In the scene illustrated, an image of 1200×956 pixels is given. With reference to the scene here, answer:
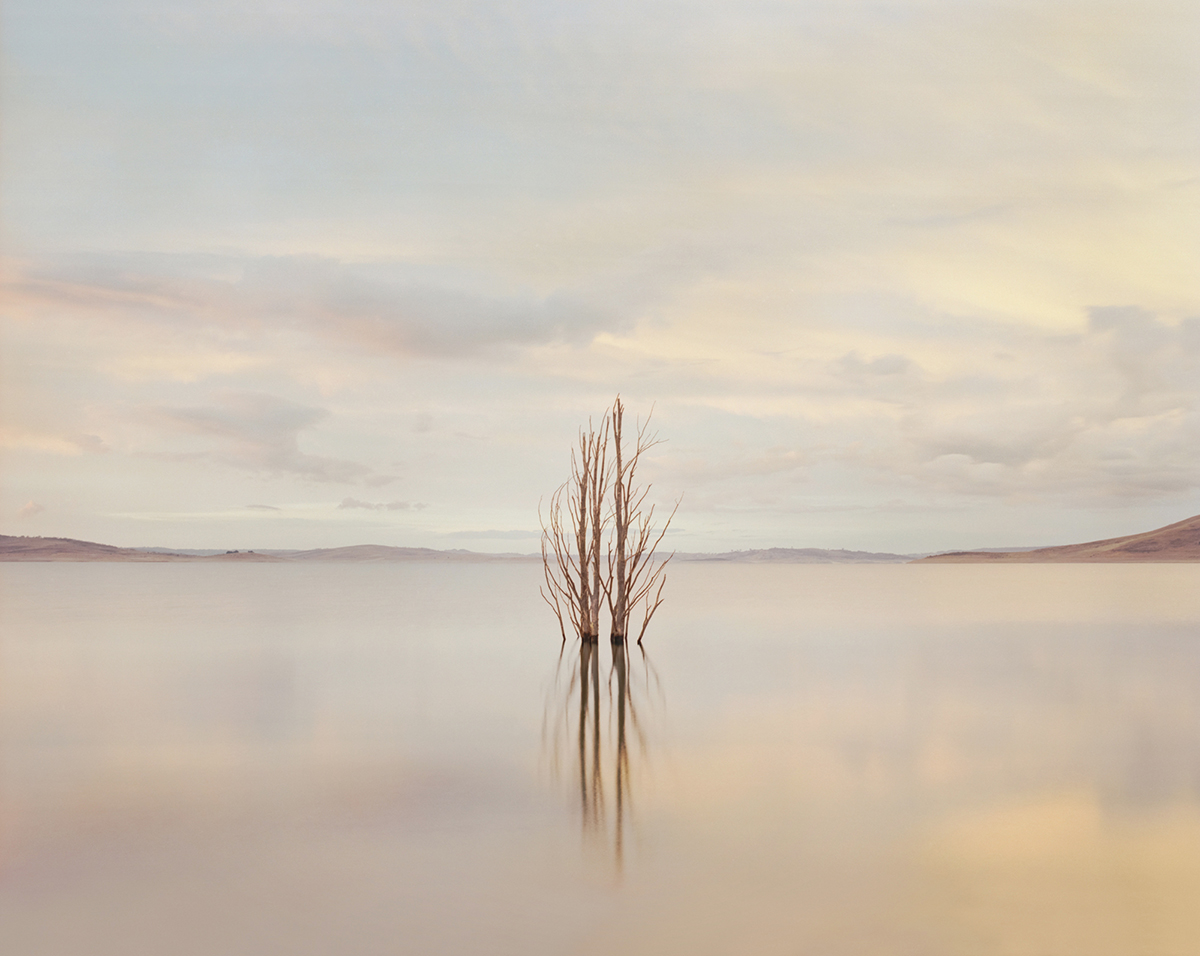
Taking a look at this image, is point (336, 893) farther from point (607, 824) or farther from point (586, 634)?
point (586, 634)

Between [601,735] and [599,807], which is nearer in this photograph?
[599,807]

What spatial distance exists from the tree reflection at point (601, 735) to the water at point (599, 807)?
0.9 inches

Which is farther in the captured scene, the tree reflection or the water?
the tree reflection

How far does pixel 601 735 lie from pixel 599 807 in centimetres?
125

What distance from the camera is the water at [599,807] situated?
219 cm

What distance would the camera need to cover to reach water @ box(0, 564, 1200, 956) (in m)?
2.19

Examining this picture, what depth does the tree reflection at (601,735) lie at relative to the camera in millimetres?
3014

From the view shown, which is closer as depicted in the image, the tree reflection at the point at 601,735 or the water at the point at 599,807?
the water at the point at 599,807

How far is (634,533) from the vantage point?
783 centimetres

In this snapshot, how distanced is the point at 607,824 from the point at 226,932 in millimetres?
1190

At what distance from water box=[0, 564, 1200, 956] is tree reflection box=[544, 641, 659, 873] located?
0.07ft

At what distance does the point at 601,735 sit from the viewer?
172 inches

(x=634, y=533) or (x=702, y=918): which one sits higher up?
(x=634, y=533)

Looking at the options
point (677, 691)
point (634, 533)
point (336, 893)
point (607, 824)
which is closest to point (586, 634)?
point (634, 533)
